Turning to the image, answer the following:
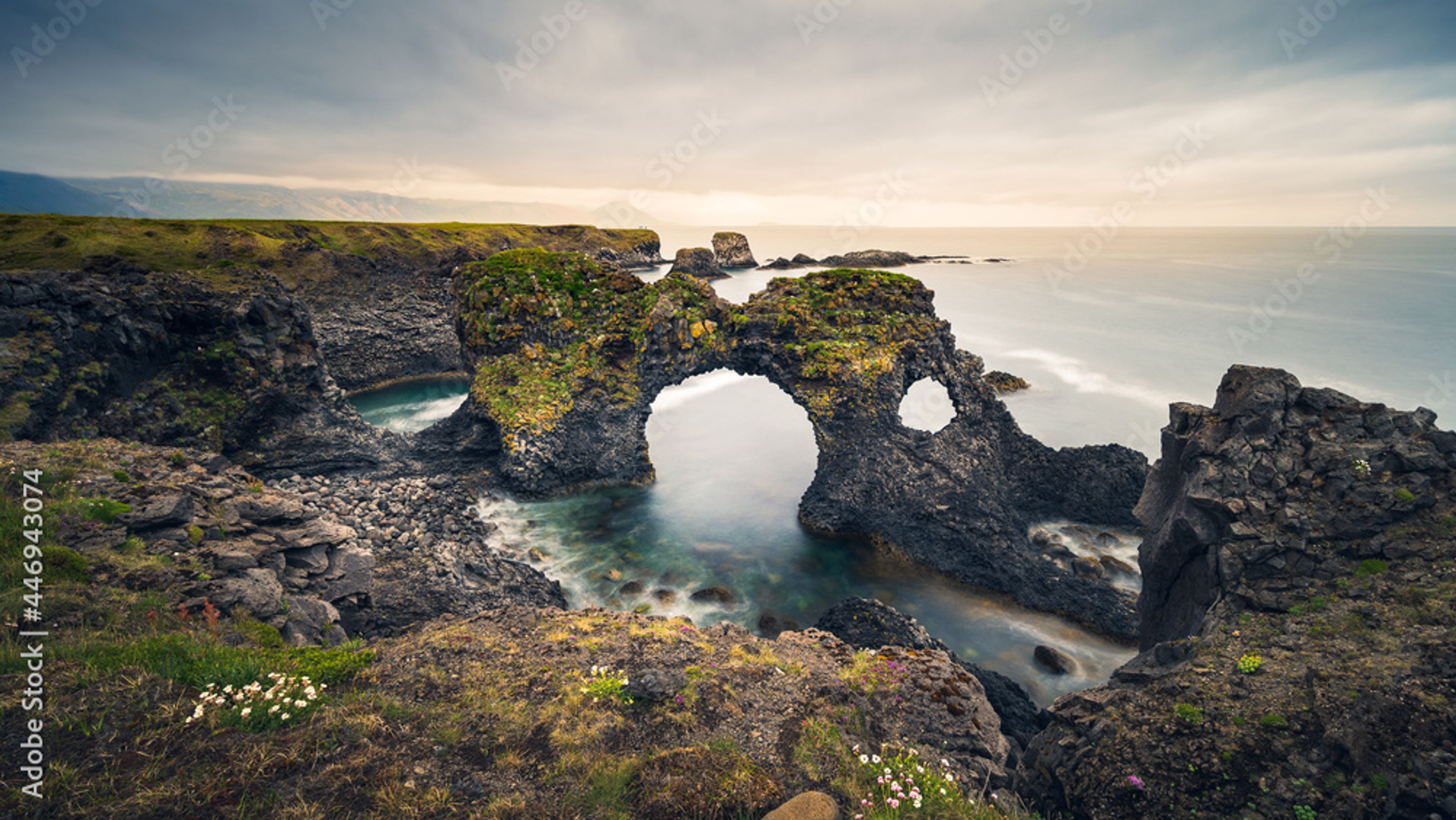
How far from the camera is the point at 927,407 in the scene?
54.0 meters

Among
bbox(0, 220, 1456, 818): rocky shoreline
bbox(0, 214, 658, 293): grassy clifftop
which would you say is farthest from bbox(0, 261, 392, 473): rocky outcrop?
bbox(0, 214, 658, 293): grassy clifftop

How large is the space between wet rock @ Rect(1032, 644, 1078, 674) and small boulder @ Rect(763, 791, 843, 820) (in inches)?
604

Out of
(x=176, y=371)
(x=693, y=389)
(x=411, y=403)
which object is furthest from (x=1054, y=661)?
(x=411, y=403)

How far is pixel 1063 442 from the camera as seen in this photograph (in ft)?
131

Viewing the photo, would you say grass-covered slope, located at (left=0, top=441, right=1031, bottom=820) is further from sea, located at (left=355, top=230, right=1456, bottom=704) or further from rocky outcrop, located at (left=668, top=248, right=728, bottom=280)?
rocky outcrop, located at (left=668, top=248, right=728, bottom=280)

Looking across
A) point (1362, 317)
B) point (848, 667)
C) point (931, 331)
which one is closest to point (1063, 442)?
point (931, 331)

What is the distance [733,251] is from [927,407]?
5701 inches

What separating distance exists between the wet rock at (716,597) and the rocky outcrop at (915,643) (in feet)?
12.7

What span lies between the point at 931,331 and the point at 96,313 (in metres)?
38.3

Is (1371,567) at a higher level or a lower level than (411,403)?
higher

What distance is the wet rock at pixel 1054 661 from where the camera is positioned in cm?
1884

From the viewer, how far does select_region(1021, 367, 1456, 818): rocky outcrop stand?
8.09 m

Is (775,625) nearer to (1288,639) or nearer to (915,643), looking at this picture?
(915,643)

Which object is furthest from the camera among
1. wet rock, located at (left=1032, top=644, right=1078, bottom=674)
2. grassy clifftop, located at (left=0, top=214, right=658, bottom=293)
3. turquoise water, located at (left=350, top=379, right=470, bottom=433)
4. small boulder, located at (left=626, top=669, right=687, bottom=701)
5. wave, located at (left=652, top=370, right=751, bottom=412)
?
wave, located at (left=652, top=370, right=751, bottom=412)
